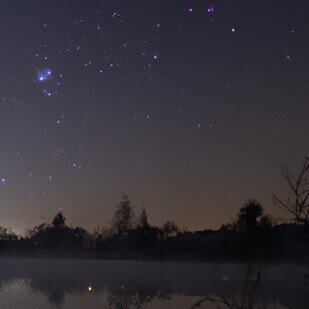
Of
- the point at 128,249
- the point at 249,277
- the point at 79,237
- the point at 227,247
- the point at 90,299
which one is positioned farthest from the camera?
the point at 79,237

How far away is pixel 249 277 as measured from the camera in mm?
3945

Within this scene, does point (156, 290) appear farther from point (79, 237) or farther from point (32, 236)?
point (32, 236)

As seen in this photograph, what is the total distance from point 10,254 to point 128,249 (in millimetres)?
19376

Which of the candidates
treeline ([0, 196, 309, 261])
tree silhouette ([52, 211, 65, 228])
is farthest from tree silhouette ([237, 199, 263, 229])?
tree silhouette ([52, 211, 65, 228])

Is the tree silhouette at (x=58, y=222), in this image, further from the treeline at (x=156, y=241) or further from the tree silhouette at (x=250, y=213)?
the tree silhouette at (x=250, y=213)

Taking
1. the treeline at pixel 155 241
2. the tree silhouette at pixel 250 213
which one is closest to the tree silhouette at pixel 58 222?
the treeline at pixel 155 241

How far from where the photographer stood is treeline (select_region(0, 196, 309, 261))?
40184 mm

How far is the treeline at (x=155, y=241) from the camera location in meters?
40.2

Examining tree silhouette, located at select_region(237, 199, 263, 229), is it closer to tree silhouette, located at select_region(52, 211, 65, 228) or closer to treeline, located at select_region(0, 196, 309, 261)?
treeline, located at select_region(0, 196, 309, 261)

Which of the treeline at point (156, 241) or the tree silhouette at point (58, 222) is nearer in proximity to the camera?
the treeline at point (156, 241)

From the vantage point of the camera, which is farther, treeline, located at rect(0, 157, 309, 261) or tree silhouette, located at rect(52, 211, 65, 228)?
tree silhouette, located at rect(52, 211, 65, 228)

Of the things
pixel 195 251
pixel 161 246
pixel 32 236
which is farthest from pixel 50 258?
pixel 195 251

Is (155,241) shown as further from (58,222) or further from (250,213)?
(58,222)

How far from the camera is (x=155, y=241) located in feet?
208
